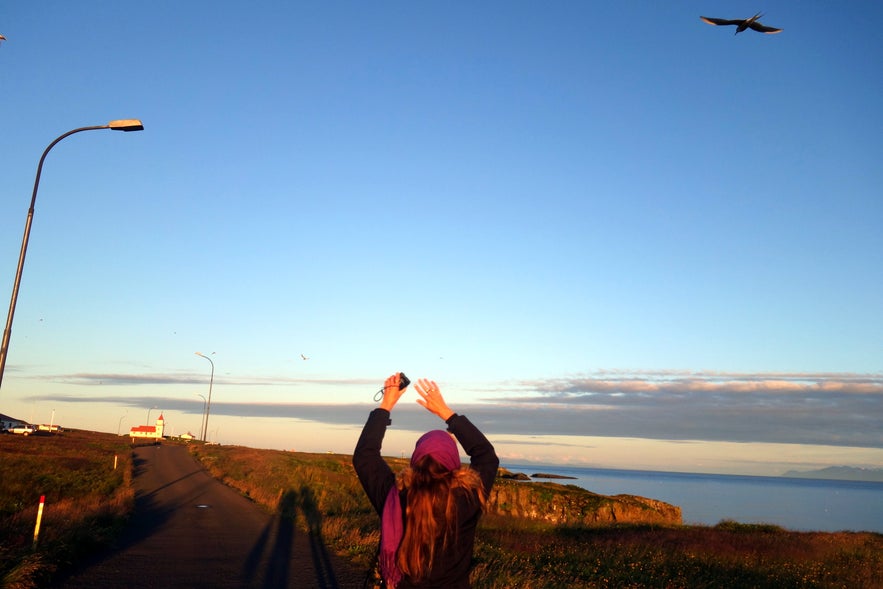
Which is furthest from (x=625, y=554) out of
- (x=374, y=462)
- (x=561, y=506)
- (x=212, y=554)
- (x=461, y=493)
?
(x=461, y=493)

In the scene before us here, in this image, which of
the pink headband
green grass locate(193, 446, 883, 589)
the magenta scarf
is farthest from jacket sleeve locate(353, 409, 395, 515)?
green grass locate(193, 446, 883, 589)

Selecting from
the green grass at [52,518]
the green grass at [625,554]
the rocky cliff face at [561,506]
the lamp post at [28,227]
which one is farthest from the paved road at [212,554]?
the rocky cliff face at [561,506]

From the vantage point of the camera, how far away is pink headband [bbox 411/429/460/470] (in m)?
3.27

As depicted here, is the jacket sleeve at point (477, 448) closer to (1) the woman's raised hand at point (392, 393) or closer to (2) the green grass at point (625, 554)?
(1) the woman's raised hand at point (392, 393)

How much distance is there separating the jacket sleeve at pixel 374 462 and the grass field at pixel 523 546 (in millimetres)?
6513

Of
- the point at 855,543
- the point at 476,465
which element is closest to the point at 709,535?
the point at 855,543

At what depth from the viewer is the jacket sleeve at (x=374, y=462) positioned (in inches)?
138

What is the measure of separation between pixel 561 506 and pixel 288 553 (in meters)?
20.4

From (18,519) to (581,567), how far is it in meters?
11.7

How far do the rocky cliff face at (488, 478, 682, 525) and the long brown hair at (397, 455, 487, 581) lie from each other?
27972mm

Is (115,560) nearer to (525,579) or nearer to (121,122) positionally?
(525,579)

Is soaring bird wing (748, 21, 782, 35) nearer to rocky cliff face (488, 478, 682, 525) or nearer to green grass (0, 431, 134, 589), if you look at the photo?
green grass (0, 431, 134, 589)

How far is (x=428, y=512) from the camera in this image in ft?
10.5

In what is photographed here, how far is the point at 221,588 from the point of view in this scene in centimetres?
1021
